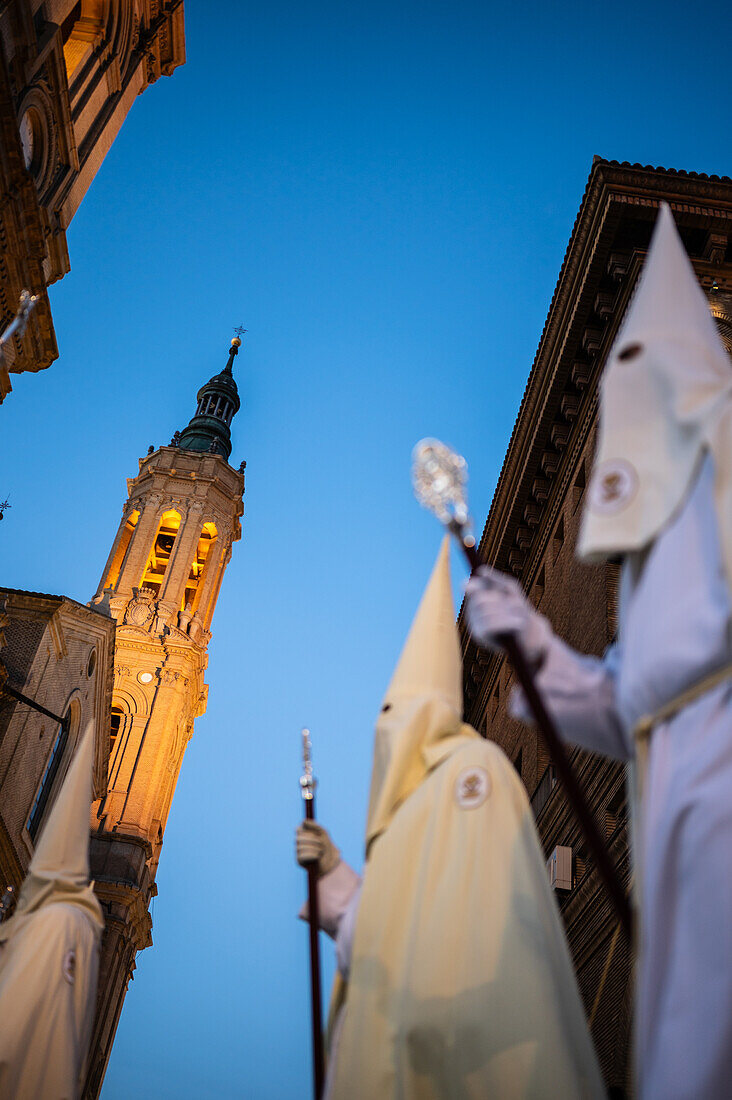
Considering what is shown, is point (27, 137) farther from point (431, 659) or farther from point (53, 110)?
point (431, 659)

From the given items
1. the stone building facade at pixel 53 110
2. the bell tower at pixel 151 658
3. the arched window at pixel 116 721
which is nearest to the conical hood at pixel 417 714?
the stone building facade at pixel 53 110

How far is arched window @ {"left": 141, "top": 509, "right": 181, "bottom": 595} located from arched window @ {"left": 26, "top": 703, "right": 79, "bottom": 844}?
19950mm

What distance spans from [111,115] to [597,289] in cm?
1159

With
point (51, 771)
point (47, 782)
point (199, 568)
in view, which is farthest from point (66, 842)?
point (199, 568)

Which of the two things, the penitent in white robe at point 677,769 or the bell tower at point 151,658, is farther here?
the bell tower at point 151,658

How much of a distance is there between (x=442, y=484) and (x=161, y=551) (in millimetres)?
46153

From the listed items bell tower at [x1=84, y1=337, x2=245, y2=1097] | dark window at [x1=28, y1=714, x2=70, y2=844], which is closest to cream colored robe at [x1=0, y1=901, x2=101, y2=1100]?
dark window at [x1=28, y1=714, x2=70, y2=844]

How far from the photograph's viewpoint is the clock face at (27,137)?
51.0 ft

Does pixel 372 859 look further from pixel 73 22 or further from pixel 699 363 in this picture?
pixel 73 22

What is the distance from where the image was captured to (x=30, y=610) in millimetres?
25188

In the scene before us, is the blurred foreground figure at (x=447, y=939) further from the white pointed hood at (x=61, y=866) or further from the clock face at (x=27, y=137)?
the clock face at (x=27, y=137)

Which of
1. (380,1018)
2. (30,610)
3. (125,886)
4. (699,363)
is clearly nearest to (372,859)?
(380,1018)

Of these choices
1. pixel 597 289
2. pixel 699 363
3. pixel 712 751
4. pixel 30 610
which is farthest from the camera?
pixel 30 610

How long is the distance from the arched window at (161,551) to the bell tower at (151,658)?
0.18 feet
